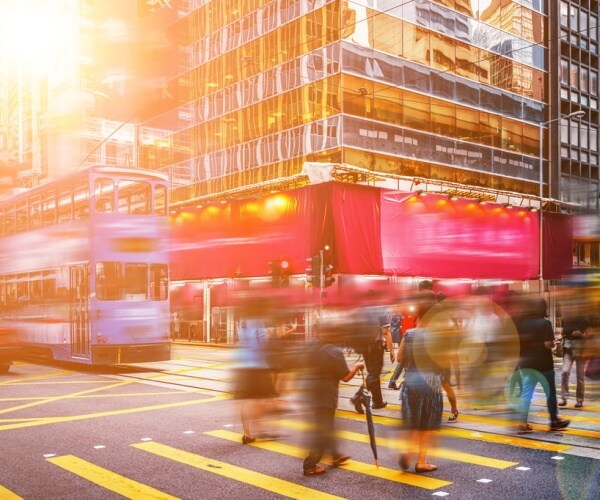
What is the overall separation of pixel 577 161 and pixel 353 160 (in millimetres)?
18428

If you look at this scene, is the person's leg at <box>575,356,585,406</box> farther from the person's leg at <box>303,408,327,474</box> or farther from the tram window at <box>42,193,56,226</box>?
the tram window at <box>42,193,56,226</box>

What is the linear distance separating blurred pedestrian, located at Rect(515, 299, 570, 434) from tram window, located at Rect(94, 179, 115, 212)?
10219mm

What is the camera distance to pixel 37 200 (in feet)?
60.0

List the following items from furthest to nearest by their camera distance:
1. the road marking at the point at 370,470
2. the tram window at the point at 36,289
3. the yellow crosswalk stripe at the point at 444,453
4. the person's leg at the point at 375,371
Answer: the tram window at the point at 36,289 → the person's leg at the point at 375,371 → the yellow crosswalk stripe at the point at 444,453 → the road marking at the point at 370,470

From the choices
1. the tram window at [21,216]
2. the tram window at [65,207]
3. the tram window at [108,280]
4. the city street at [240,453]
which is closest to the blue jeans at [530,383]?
the city street at [240,453]

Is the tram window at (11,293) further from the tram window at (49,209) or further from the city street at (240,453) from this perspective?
the city street at (240,453)

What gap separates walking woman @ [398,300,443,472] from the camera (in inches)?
279

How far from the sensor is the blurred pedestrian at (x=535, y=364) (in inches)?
362

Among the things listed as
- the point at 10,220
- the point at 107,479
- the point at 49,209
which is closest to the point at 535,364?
→ the point at 107,479

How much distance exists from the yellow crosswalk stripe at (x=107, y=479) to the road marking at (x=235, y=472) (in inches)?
31.7

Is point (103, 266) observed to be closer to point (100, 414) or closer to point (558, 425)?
point (100, 414)

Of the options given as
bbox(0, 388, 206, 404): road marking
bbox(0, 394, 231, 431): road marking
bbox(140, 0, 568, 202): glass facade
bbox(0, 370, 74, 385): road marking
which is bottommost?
bbox(0, 370, 74, 385): road marking

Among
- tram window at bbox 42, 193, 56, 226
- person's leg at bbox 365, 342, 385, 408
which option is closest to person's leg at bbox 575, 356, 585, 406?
person's leg at bbox 365, 342, 385, 408

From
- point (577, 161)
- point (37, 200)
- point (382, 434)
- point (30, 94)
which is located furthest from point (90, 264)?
point (30, 94)
